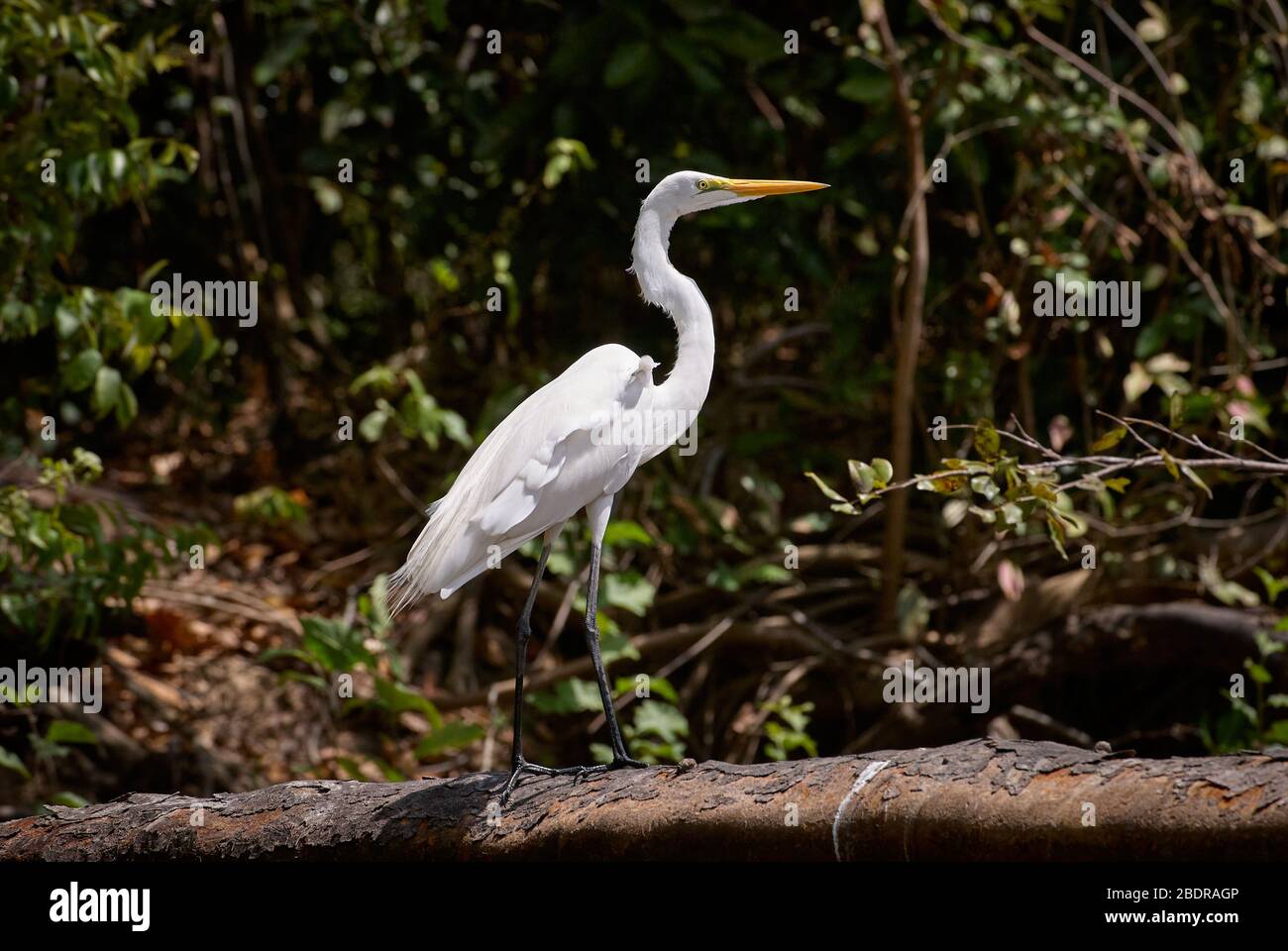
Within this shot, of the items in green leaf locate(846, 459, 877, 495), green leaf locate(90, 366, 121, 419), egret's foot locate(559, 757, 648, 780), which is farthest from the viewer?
green leaf locate(90, 366, 121, 419)

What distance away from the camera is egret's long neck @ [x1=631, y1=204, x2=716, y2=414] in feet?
10.8

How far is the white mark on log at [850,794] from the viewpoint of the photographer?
2.17 meters

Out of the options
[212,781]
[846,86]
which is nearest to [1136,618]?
[846,86]

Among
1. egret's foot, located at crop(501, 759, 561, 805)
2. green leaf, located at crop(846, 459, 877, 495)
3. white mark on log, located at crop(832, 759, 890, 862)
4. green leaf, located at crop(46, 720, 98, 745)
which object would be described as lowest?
green leaf, located at crop(46, 720, 98, 745)

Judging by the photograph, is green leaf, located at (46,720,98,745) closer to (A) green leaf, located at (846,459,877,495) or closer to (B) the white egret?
(B) the white egret

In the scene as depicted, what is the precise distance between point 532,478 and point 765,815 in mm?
1149

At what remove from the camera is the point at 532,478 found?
123 inches

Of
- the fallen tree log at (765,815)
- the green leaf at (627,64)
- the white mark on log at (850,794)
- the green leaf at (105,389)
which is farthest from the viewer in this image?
the green leaf at (627,64)

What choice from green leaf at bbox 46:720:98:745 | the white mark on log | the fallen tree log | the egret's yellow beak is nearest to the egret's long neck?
the egret's yellow beak

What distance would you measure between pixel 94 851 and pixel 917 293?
3186 millimetres

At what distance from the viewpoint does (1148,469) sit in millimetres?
4473

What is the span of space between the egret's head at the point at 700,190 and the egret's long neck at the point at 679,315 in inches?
1.8

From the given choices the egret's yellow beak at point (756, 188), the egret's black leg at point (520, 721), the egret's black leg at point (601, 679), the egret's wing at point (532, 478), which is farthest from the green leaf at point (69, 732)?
the egret's yellow beak at point (756, 188)

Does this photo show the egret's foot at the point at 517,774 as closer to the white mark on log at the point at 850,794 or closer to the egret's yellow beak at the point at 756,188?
the white mark on log at the point at 850,794
